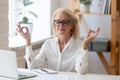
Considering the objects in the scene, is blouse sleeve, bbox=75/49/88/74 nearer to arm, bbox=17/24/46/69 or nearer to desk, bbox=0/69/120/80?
desk, bbox=0/69/120/80

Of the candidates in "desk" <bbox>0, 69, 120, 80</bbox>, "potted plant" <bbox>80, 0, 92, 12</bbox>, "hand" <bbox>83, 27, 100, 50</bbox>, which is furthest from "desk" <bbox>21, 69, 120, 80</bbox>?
"potted plant" <bbox>80, 0, 92, 12</bbox>

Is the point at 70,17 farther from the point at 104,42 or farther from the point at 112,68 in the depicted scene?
the point at 112,68

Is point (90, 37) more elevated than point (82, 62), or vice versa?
point (90, 37)

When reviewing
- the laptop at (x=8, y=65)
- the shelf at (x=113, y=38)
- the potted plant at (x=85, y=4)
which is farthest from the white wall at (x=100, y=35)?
the laptop at (x=8, y=65)

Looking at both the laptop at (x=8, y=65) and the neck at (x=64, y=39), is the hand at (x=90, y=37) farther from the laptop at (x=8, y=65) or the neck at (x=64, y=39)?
the laptop at (x=8, y=65)

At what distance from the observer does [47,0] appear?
4.45 meters

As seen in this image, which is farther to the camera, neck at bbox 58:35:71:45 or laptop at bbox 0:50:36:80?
neck at bbox 58:35:71:45

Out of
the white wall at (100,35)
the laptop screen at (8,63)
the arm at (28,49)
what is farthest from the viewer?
the white wall at (100,35)

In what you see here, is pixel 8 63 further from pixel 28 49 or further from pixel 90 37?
pixel 90 37

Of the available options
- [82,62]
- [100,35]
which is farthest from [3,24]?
[100,35]

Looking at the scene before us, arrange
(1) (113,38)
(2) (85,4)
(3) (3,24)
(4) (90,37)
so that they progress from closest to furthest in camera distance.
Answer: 1. (4) (90,37)
2. (3) (3,24)
3. (1) (113,38)
4. (2) (85,4)

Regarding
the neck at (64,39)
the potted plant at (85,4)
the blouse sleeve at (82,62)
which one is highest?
the potted plant at (85,4)

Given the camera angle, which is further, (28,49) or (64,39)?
(64,39)

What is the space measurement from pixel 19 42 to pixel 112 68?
1.25 m
